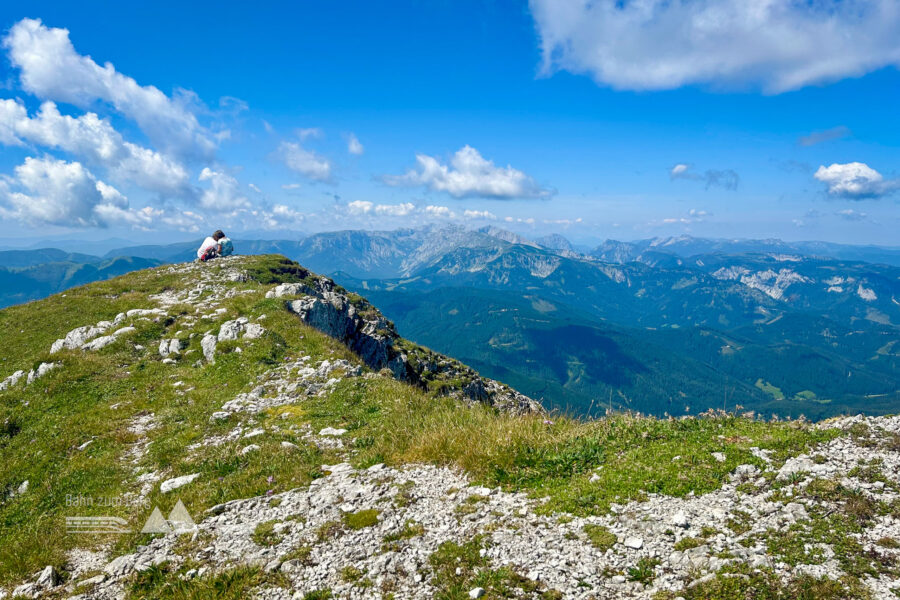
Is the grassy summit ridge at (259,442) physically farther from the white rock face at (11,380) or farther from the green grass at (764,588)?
the green grass at (764,588)

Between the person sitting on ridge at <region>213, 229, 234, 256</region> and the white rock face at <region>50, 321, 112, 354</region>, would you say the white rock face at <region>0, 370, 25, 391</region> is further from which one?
the person sitting on ridge at <region>213, 229, 234, 256</region>

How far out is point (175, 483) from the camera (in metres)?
10.6

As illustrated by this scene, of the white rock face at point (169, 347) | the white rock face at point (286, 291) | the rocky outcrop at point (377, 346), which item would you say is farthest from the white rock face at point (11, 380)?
the rocky outcrop at point (377, 346)

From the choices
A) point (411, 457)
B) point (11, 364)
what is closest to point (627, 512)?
point (411, 457)

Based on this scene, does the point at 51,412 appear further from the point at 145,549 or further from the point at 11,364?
the point at 145,549

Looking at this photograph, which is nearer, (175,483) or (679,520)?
(679,520)

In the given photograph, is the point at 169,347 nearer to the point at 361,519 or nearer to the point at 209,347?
the point at 209,347

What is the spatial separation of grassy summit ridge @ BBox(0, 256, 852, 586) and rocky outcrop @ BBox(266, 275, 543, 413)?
4178mm

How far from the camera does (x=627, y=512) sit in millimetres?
7602

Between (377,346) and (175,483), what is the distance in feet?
126

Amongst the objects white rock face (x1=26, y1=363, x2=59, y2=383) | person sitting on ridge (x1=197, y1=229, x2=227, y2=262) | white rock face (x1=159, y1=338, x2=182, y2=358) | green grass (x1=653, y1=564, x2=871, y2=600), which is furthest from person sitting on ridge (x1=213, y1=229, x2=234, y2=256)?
green grass (x1=653, y1=564, x2=871, y2=600)

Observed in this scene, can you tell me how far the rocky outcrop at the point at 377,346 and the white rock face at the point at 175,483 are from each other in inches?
395

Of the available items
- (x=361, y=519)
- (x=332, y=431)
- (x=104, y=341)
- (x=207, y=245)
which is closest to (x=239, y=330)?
(x=104, y=341)

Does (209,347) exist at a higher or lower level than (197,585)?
higher
